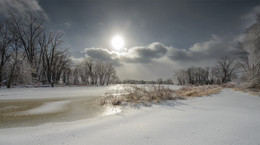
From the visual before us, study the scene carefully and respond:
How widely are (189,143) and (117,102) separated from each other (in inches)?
121

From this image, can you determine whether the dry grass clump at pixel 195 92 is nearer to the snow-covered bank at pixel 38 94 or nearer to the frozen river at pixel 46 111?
the snow-covered bank at pixel 38 94

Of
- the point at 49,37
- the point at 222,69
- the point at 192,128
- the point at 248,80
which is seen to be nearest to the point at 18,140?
the point at 192,128

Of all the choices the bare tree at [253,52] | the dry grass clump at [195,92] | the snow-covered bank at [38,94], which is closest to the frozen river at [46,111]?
the snow-covered bank at [38,94]

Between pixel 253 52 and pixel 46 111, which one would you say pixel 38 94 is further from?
pixel 253 52

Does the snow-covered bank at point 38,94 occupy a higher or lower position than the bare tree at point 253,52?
lower

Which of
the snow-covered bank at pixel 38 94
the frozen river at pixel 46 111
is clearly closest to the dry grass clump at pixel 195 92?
the snow-covered bank at pixel 38 94

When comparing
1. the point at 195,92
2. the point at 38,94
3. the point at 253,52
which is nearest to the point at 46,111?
the point at 38,94

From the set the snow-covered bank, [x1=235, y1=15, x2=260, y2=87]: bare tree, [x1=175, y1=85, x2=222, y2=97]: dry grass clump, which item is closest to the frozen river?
the snow-covered bank

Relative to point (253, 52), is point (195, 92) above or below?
below

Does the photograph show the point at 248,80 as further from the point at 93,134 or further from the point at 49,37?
the point at 49,37

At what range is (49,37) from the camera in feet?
56.1

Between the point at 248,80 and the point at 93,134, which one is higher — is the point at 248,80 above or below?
above

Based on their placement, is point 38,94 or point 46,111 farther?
point 38,94

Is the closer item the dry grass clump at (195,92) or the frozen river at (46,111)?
the frozen river at (46,111)
